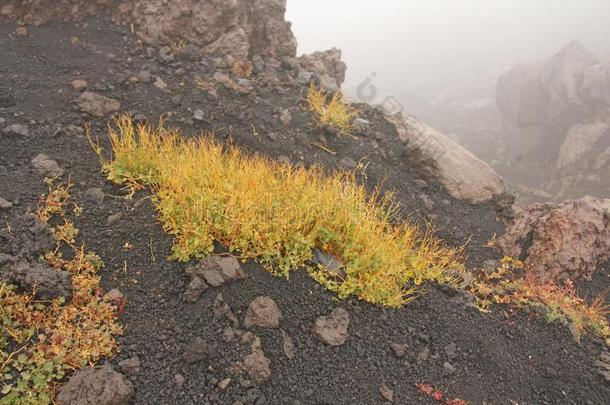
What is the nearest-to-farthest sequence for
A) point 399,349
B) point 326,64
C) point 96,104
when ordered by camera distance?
point 399,349 → point 96,104 → point 326,64

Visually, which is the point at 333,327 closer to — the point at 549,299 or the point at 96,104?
the point at 549,299

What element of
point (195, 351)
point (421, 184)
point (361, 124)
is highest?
point (361, 124)

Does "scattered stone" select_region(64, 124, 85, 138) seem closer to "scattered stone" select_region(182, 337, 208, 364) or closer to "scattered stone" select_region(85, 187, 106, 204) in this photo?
"scattered stone" select_region(85, 187, 106, 204)

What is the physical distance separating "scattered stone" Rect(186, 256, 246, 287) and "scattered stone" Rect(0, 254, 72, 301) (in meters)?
0.99

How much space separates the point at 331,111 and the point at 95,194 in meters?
4.22

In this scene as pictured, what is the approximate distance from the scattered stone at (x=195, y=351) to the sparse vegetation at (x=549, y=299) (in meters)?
3.01

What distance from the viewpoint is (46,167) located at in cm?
471

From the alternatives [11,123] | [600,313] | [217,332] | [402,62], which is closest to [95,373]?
[217,332]

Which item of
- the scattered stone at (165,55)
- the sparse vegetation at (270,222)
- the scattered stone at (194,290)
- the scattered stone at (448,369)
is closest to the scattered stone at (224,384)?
the scattered stone at (194,290)

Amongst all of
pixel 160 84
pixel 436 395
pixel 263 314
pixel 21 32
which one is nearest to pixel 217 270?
pixel 263 314

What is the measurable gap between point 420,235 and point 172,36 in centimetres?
534

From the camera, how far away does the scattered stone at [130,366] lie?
3230 millimetres

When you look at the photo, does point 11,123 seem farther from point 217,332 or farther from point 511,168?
point 511,168

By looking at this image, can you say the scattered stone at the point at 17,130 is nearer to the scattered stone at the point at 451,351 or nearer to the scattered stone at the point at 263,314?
the scattered stone at the point at 263,314
